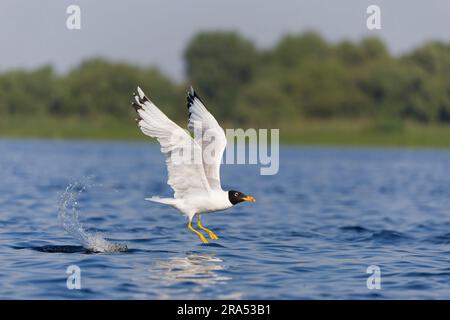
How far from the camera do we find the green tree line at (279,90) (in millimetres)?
72625

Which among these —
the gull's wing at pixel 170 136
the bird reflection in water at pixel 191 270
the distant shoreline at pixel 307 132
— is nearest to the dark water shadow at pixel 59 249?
the bird reflection in water at pixel 191 270

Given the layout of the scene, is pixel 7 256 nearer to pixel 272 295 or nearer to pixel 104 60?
pixel 272 295

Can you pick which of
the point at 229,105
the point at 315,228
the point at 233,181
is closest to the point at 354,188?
the point at 233,181

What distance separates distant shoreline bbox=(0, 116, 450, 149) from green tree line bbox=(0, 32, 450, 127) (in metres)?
2.12

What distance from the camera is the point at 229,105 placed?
3317 inches

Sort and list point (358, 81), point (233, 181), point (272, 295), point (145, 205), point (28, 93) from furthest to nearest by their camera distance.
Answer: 1. point (358, 81)
2. point (28, 93)
3. point (233, 181)
4. point (145, 205)
5. point (272, 295)

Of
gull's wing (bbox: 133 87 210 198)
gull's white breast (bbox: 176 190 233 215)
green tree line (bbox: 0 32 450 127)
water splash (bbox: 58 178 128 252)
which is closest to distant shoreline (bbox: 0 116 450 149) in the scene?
green tree line (bbox: 0 32 450 127)

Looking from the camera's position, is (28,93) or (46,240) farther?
(28,93)

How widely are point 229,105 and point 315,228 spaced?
67492mm

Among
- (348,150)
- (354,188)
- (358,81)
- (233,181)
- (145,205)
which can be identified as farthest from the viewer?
(358,81)

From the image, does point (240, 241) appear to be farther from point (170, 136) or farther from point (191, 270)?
point (170, 136)

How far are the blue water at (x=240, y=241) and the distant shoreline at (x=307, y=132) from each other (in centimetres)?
3014

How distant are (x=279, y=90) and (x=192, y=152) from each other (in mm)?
66992

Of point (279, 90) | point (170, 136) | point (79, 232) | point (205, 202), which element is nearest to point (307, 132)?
point (279, 90)
